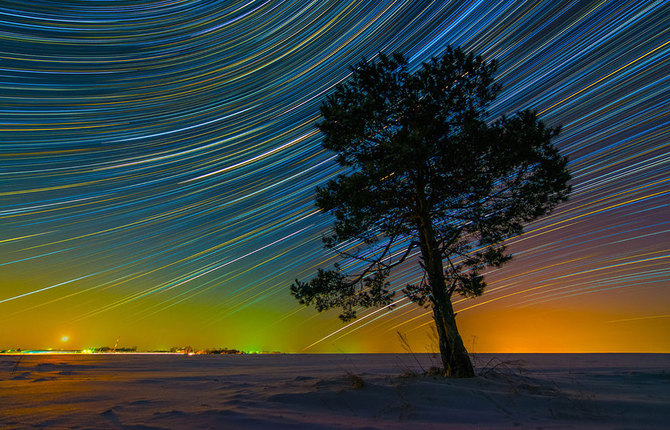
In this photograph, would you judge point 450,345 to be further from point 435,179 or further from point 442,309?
point 435,179

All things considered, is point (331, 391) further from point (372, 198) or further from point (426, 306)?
point (372, 198)

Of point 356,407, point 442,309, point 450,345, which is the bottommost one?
point 450,345

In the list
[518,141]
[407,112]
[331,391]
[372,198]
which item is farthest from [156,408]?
[518,141]

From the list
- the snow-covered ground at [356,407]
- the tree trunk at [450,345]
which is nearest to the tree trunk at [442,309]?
the tree trunk at [450,345]

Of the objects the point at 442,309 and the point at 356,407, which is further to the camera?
the point at 442,309

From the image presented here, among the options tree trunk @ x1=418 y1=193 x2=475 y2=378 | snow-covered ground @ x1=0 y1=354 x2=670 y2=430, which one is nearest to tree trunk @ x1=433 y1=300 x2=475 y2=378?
tree trunk @ x1=418 y1=193 x2=475 y2=378

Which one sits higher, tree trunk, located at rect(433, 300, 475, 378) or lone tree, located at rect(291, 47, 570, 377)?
lone tree, located at rect(291, 47, 570, 377)

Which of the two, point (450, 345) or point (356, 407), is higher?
point (356, 407)

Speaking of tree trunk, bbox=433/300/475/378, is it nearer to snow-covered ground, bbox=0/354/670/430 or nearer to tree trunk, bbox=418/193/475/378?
tree trunk, bbox=418/193/475/378

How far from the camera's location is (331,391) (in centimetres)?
604

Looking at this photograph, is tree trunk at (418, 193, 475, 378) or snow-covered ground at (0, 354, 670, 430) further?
tree trunk at (418, 193, 475, 378)

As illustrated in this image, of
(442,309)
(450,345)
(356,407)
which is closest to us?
(356,407)

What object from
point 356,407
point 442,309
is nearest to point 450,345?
point 442,309

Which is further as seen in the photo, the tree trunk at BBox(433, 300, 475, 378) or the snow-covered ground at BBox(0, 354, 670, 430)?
the tree trunk at BBox(433, 300, 475, 378)
